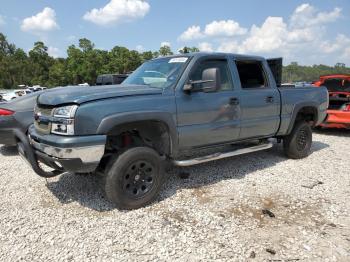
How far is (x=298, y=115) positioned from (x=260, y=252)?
398 cm

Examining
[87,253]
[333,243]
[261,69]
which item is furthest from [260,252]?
[261,69]

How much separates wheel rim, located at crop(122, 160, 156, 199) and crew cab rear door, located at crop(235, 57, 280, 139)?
1.75 m

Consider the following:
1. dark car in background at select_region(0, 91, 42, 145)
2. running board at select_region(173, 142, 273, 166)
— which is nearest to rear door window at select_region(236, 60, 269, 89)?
running board at select_region(173, 142, 273, 166)

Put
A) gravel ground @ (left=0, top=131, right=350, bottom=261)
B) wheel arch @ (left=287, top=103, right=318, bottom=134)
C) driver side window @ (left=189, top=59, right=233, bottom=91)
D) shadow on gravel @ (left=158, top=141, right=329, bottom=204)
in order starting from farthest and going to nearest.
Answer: wheel arch @ (left=287, top=103, right=318, bottom=134) < shadow on gravel @ (left=158, top=141, right=329, bottom=204) < driver side window @ (left=189, top=59, right=233, bottom=91) < gravel ground @ (left=0, top=131, right=350, bottom=261)

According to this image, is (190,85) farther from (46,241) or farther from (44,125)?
(46,241)

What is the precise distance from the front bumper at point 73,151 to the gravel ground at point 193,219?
2.27ft

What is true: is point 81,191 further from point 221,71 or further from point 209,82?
point 221,71

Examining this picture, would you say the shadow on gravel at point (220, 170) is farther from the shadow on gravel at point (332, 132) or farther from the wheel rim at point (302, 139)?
the shadow on gravel at point (332, 132)

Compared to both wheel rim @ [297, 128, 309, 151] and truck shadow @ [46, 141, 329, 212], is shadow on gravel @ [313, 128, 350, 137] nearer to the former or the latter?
wheel rim @ [297, 128, 309, 151]

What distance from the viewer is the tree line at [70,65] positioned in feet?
177

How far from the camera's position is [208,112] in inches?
177

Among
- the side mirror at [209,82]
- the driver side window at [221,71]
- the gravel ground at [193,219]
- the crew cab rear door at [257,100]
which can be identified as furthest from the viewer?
the crew cab rear door at [257,100]

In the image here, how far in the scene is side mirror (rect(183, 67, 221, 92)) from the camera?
165 inches

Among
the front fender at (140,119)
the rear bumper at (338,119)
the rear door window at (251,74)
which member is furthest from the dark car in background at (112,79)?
the front fender at (140,119)
